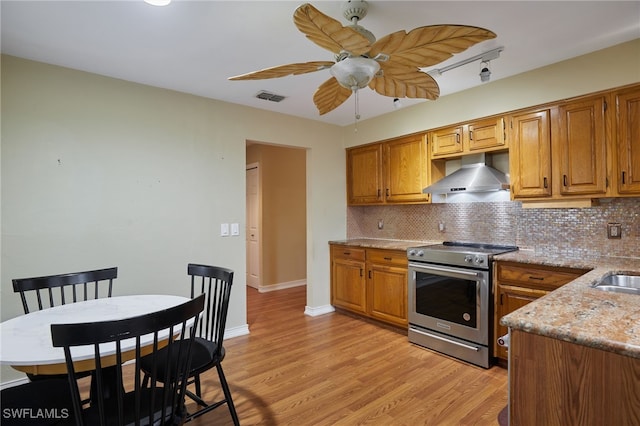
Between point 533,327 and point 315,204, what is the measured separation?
334 cm

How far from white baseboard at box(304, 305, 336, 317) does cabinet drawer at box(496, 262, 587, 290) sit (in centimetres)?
224

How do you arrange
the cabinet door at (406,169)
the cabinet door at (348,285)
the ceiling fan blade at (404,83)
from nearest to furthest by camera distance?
the ceiling fan blade at (404,83) < the cabinet door at (406,169) < the cabinet door at (348,285)

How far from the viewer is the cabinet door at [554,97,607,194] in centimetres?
253

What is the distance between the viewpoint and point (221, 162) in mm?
3559

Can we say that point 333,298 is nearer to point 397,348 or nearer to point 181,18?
point 397,348

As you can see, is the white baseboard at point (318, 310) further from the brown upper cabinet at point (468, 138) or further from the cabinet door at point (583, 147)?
the cabinet door at point (583, 147)

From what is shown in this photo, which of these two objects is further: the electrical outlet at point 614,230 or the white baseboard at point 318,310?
the white baseboard at point 318,310

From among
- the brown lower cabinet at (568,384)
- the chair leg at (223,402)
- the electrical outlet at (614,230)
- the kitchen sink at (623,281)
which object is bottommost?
the chair leg at (223,402)

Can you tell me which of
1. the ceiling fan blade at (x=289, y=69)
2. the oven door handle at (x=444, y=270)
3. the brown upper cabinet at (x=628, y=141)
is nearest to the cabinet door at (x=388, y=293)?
the oven door handle at (x=444, y=270)

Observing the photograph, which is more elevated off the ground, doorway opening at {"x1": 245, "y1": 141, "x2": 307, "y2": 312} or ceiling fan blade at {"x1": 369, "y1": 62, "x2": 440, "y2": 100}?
ceiling fan blade at {"x1": 369, "y1": 62, "x2": 440, "y2": 100}

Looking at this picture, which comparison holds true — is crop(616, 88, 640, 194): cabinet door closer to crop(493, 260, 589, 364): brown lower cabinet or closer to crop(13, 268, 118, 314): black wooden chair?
crop(493, 260, 589, 364): brown lower cabinet

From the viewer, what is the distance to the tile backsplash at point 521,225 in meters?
2.71

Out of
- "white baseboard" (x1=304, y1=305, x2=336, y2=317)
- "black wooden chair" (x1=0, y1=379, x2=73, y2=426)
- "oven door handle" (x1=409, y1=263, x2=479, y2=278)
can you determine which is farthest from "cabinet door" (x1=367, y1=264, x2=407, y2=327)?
"black wooden chair" (x1=0, y1=379, x2=73, y2=426)

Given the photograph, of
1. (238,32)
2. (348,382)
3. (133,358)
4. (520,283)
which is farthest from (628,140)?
(133,358)
